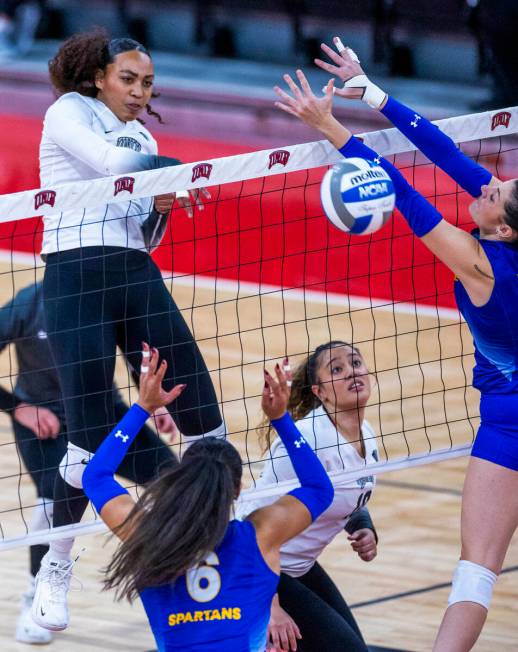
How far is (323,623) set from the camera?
475 cm

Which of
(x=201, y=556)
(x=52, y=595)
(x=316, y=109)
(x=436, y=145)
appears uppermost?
(x=316, y=109)

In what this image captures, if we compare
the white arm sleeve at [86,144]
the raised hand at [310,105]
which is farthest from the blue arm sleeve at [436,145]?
the white arm sleeve at [86,144]

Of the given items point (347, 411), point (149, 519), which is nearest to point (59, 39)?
point (347, 411)

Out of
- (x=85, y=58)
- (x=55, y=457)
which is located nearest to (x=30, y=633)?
(x=55, y=457)

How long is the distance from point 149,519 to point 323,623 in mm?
1273

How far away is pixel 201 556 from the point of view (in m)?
3.69

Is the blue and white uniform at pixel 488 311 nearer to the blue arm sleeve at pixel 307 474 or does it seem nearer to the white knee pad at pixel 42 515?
the blue arm sleeve at pixel 307 474

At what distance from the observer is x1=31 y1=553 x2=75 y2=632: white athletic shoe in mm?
5199

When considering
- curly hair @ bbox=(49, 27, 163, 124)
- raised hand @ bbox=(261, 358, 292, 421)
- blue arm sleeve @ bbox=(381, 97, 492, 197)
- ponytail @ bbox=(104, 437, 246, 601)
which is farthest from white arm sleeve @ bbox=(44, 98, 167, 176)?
ponytail @ bbox=(104, 437, 246, 601)

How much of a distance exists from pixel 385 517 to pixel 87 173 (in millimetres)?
2947

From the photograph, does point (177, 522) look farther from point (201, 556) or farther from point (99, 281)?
point (99, 281)

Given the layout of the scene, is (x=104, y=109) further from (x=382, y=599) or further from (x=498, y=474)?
(x=382, y=599)

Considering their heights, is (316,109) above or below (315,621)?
above

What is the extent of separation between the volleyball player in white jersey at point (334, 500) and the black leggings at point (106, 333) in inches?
15.8
